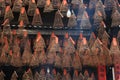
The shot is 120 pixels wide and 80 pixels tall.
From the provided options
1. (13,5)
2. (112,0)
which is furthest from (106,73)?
(13,5)

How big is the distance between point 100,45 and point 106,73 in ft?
1.56

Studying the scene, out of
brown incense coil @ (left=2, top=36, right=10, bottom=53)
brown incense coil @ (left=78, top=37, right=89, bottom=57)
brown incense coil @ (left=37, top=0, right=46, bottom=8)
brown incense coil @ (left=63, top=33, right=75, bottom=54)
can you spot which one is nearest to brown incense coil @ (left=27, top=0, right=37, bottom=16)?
brown incense coil @ (left=37, top=0, right=46, bottom=8)

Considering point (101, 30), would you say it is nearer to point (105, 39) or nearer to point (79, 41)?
point (105, 39)

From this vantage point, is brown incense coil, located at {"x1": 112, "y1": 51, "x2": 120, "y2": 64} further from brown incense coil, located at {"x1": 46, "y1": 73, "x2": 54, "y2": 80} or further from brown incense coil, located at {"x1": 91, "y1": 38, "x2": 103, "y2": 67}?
brown incense coil, located at {"x1": 46, "y1": 73, "x2": 54, "y2": 80}

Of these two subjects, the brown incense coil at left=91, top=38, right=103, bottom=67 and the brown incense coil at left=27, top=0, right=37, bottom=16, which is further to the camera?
the brown incense coil at left=27, top=0, right=37, bottom=16

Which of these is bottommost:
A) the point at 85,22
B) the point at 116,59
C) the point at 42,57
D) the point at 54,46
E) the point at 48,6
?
the point at 116,59

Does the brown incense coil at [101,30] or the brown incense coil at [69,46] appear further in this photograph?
the brown incense coil at [101,30]

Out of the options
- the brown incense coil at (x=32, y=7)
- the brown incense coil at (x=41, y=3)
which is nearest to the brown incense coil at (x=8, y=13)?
the brown incense coil at (x=32, y=7)

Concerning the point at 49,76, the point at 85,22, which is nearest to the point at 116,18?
the point at 85,22

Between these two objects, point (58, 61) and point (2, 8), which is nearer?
point (58, 61)

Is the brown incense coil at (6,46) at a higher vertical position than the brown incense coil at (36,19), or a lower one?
lower

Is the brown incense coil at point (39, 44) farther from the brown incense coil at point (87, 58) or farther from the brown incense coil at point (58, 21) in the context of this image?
the brown incense coil at point (87, 58)

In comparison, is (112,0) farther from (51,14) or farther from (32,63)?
(32,63)

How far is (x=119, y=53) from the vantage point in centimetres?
298
